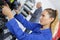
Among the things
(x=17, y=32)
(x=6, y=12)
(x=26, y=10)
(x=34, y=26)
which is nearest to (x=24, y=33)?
(x=17, y=32)

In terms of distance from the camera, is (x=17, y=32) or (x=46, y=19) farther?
(x=46, y=19)

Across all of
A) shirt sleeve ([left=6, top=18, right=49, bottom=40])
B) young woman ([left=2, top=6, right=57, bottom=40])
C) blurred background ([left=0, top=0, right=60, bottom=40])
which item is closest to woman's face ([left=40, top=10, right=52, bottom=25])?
young woman ([left=2, top=6, right=57, bottom=40])

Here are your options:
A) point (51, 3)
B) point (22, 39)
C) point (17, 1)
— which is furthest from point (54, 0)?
point (22, 39)

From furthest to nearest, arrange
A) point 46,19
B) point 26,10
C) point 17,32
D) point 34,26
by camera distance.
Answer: point 26,10 → point 34,26 → point 46,19 → point 17,32

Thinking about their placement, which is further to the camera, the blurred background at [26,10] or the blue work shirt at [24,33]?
the blurred background at [26,10]

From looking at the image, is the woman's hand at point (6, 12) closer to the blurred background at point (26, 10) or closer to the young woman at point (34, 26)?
the young woman at point (34, 26)

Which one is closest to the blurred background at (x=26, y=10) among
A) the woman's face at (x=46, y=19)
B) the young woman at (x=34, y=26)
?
the young woman at (x=34, y=26)

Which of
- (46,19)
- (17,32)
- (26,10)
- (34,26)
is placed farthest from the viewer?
(26,10)

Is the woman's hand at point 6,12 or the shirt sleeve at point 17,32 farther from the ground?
the woman's hand at point 6,12

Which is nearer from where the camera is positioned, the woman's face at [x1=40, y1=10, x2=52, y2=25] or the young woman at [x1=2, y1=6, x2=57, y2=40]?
the young woman at [x1=2, y1=6, x2=57, y2=40]

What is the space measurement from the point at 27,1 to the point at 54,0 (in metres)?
0.96

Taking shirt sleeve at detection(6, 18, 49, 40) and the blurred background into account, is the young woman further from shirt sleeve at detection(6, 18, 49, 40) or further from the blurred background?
the blurred background

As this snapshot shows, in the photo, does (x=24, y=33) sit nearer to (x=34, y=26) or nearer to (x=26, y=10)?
(x=34, y=26)

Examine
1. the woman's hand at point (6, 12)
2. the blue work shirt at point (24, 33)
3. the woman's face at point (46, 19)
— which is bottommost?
the blue work shirt at point (24, 33)
